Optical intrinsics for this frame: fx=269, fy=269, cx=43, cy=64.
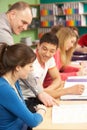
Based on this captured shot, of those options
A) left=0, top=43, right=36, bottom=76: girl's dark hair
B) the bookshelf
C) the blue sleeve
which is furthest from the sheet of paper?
the bookshelf

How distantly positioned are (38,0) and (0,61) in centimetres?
587

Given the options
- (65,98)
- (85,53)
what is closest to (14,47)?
(65,98)

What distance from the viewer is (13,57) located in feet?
5.16

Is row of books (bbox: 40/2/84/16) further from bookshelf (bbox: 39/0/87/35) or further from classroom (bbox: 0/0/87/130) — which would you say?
classroom (bbox: 0/0/87/130)

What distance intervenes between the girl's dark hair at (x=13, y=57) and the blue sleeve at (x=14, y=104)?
0.45ft

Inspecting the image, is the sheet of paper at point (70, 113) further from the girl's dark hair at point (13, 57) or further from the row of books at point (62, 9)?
the row of books at point (62, 9)

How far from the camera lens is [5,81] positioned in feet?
5.08

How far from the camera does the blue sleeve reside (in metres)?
1.46

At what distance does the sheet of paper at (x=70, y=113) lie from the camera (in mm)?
1533

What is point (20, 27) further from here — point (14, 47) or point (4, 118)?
point (4, 118)

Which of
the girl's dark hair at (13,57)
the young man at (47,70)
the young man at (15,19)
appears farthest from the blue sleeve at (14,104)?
the young man at (15,19)

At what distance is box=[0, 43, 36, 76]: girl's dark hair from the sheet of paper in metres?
0.37

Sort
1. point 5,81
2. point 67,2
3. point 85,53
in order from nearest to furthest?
point 5,81, point 85,53, point 67,2

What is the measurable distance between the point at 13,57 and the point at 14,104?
28 centimetres
